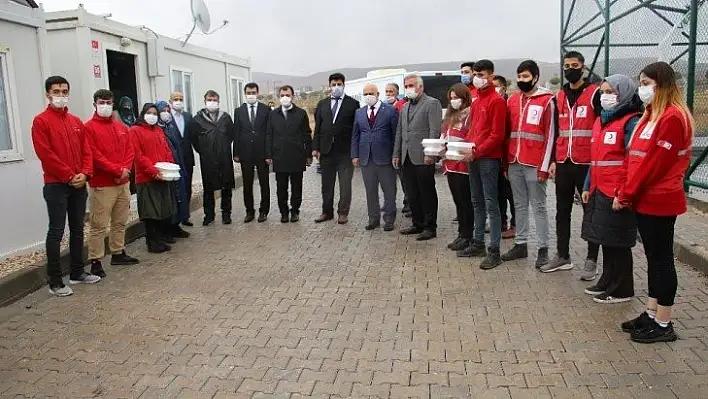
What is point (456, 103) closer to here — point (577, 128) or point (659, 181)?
point (577, 128)

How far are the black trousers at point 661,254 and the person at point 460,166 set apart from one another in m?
2.78

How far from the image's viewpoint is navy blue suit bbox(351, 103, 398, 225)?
802 centimetres

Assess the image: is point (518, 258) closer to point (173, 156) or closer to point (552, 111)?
point (552, 111)

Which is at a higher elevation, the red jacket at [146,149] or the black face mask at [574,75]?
the black face mask at [574,75]

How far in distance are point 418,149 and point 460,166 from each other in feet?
2.68

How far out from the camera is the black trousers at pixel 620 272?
488 centimetres

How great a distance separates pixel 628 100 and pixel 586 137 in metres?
0.74

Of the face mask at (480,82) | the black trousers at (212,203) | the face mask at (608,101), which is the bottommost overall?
the black trousers at (212,203)

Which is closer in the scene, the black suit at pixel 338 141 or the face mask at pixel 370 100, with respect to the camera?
the face mask at pixel 370 100

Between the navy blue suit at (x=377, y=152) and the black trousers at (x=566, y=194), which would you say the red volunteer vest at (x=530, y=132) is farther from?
the navy blue suit at (x=377, y=152)

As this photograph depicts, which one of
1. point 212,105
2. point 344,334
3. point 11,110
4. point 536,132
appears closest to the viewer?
point 344,334

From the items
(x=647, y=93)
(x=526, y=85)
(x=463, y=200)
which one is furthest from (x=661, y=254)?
(x=463, y=200)

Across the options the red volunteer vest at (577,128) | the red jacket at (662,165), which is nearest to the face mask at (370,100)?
the red volunteer vest at (577,128)

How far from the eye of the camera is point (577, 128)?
540cm
